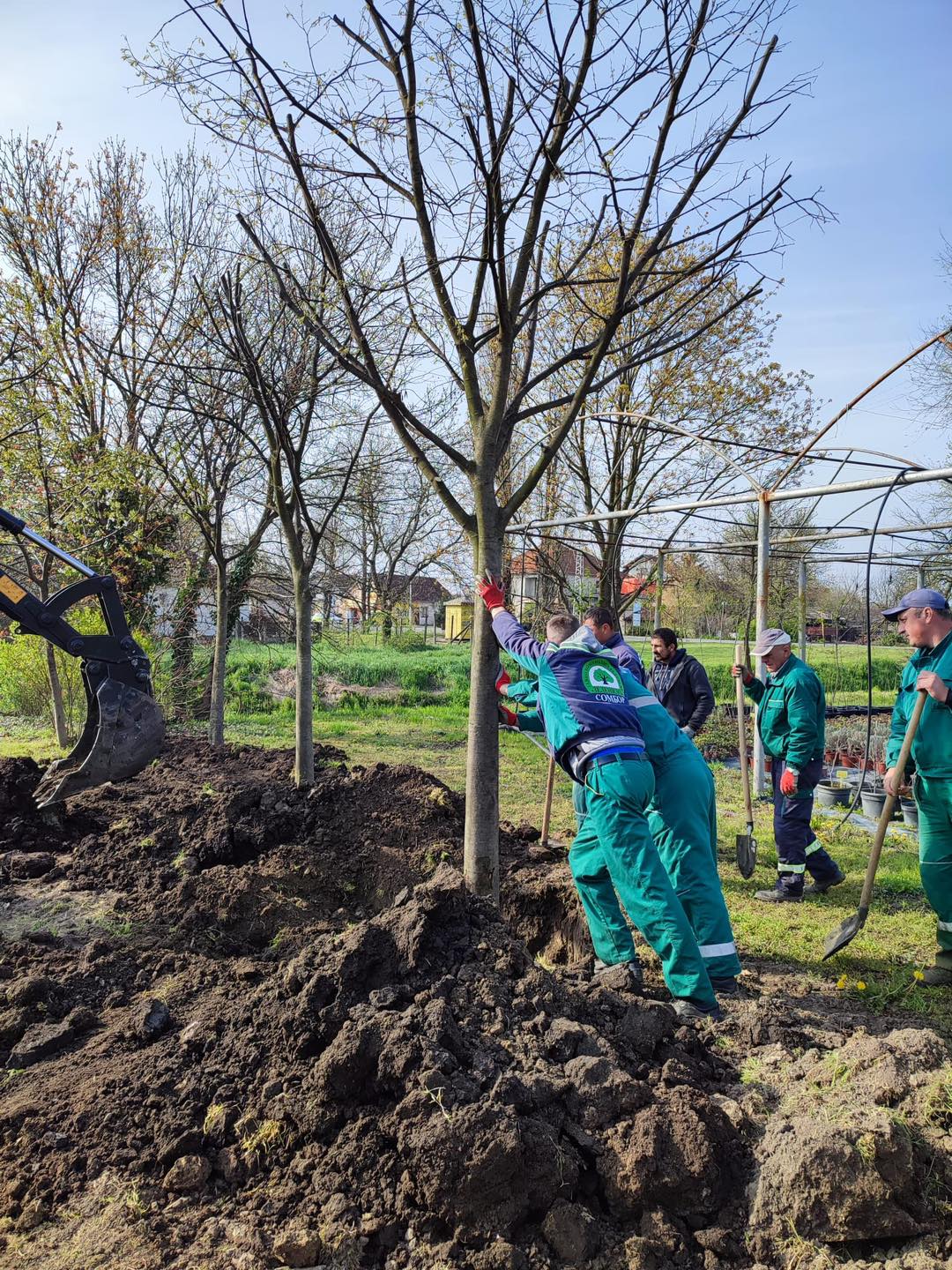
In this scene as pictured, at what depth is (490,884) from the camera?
4555 millimetres

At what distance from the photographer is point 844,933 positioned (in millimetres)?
4449

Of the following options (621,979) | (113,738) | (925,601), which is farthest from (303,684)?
(925,601)

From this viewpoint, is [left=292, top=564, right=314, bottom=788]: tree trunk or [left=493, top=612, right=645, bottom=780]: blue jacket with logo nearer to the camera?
[left=493, top=612, right=645, bottom=780]: blue jacket with logo

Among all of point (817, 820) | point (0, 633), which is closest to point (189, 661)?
point (0, 633)

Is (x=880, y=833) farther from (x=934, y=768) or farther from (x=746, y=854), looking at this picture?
(x=746, y=854)

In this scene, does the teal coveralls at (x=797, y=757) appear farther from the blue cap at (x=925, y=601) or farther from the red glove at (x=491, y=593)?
the red glove at (x=491, y=593)

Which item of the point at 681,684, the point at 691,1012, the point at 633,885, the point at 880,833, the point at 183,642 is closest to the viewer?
the point at 691,1012

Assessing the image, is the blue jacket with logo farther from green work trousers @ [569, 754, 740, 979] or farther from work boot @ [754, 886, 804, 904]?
work boot @ [754, 886, 804, 904]

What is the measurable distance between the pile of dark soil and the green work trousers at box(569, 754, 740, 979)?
20.4 inches

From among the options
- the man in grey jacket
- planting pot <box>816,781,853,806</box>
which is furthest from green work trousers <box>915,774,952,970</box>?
planting pot <box>816,781,853,806</box>

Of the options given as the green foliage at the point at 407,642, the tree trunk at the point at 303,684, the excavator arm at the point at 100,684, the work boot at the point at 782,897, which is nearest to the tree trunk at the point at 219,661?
the tree trunk at the point at 303,684

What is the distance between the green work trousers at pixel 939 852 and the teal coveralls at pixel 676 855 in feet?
3.90

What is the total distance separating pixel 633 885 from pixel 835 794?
597cm

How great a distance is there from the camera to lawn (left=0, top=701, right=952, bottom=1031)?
4473 millimetres
